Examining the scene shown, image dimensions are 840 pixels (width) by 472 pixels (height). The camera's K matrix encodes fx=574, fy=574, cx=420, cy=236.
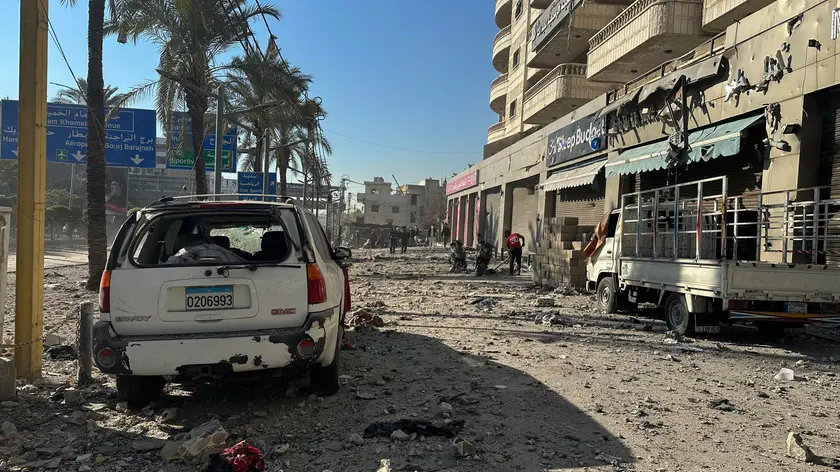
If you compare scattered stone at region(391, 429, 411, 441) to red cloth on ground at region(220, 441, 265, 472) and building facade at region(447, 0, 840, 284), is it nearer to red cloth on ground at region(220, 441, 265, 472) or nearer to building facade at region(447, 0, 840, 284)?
red cloth on ground at region(220, 441, 265, 472)

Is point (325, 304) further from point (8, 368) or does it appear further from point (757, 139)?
point (757, 139)

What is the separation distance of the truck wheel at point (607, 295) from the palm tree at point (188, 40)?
10.4 metres

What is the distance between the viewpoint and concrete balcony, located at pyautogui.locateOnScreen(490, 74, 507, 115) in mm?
38812

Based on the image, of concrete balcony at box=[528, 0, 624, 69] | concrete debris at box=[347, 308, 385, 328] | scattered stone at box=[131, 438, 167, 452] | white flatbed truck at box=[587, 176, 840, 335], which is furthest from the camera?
concrete balcony at box=[528, 0, 624, 69]

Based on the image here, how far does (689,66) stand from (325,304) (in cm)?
1317

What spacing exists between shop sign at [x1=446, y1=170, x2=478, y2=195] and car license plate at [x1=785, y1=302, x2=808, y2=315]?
32502mm

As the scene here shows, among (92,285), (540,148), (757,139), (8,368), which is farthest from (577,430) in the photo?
(540,148)

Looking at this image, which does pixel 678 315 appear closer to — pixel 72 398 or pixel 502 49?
pixel 72 398

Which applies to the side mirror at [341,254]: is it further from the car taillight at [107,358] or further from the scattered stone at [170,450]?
the scattered stone at [170,450]

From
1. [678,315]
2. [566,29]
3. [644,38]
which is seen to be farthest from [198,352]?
[566,29]

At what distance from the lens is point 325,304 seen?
14.8 feet

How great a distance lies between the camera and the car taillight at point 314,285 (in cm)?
439

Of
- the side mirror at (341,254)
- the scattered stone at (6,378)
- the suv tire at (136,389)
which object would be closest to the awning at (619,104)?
the side mirror at (341,254)

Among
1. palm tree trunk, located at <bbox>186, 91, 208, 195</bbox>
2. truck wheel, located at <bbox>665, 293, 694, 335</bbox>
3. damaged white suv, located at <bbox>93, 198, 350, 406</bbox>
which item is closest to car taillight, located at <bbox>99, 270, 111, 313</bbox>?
damaged white suv, located at <bbox>93, 198, 350, 406</bbox>
